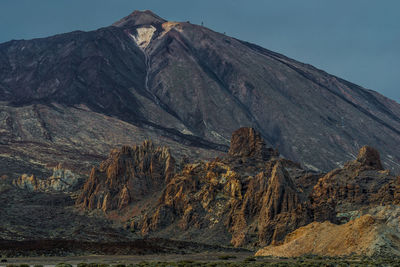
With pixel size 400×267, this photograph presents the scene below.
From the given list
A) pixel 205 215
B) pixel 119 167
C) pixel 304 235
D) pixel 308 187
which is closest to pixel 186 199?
pixel 205 215

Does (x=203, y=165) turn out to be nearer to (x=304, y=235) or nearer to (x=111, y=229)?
(x=111, y=229)

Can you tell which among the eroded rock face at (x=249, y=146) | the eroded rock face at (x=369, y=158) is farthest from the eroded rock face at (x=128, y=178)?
the eroded rock face at (x=369, y=158)

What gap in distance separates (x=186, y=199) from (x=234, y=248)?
3501 cm

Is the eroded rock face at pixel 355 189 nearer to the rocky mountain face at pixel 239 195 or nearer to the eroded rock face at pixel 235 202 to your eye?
the rocky mountain face at pixel 239 195

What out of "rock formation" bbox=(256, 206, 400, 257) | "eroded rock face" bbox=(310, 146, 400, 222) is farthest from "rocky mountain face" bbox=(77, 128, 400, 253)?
"rock formation" bbox=(256, 206, 400, 257)

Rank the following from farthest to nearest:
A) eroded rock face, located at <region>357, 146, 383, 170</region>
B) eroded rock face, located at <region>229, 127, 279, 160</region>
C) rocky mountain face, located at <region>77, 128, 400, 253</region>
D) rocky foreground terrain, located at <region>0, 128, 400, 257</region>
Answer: eroded rock face, located at <region>229, 127, 279, 160</region> → eroded rock face, located at <region>357, 146, 383, 170</region> → rocky mountain face, located at <region>77, 128, 400, 253</region> → rocky foreground terrain, located at <region>0, 128, 400, 257</region>

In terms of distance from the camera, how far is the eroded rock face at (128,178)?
17238 centimetres

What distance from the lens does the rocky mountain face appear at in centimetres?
11881

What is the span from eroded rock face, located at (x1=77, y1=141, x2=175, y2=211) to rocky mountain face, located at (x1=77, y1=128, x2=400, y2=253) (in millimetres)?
325

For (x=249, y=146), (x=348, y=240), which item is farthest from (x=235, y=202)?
(x=348, y=240)

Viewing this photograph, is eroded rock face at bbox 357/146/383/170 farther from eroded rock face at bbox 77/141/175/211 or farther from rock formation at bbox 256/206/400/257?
eroded rock face at bbox 77/141/175/211

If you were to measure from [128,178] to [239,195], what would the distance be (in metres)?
52.3

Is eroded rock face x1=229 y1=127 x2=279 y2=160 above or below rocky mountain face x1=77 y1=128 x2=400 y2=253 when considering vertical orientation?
above

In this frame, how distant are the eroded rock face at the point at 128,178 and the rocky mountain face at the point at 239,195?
325 mm
